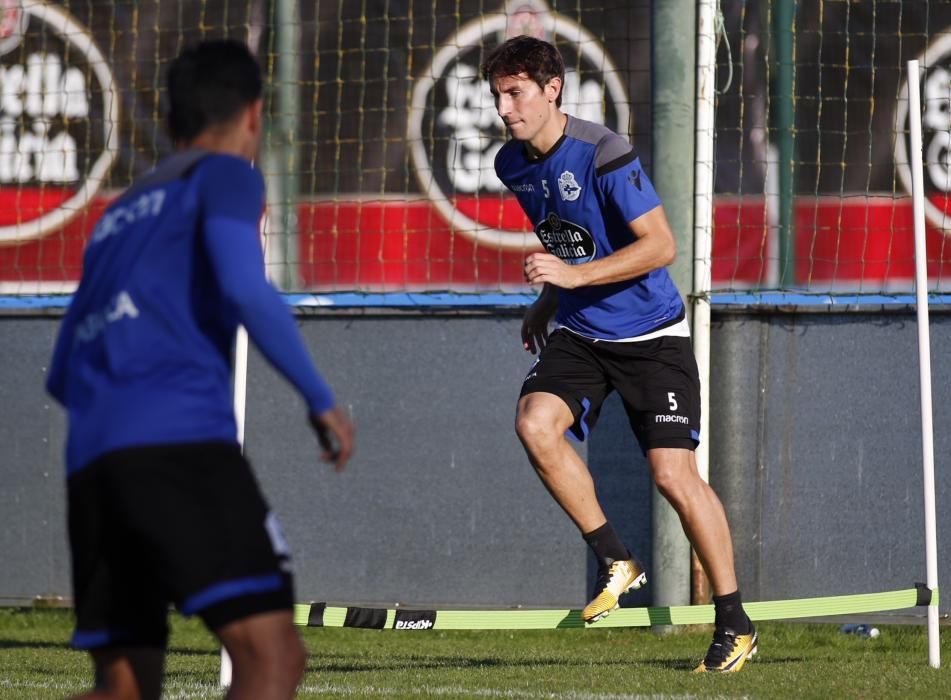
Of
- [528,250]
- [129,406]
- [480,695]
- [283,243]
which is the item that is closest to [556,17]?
[528,250]

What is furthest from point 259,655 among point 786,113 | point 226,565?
point 786,113

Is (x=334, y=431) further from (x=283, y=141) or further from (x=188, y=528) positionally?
(x=283, y=141)

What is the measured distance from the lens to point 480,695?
504cm

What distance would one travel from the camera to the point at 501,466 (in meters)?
7.51

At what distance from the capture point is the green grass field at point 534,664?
514 centimetres

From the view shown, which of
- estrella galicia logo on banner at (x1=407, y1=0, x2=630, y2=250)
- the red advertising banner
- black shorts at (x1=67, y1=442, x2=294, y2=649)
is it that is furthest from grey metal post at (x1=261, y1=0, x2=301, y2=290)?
black shorts at (x1=67, y1=442, x2=294, y2=649)

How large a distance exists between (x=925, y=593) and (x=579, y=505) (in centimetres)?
137

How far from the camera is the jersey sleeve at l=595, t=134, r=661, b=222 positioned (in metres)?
5.32

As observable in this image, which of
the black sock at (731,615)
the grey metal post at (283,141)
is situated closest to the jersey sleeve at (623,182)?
the black sock at (731,615)

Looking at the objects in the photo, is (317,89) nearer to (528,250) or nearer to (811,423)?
(528,250)

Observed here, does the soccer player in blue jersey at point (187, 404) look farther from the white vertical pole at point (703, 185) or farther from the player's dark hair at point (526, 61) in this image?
the white vertical pole at point (703, 185)

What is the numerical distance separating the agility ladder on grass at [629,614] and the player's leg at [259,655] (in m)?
2.82

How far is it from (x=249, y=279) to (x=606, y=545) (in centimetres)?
303

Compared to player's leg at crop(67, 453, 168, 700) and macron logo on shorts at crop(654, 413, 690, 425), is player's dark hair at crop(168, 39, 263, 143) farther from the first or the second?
macron logo on shorts at crop(654, 413, 690, 425)
